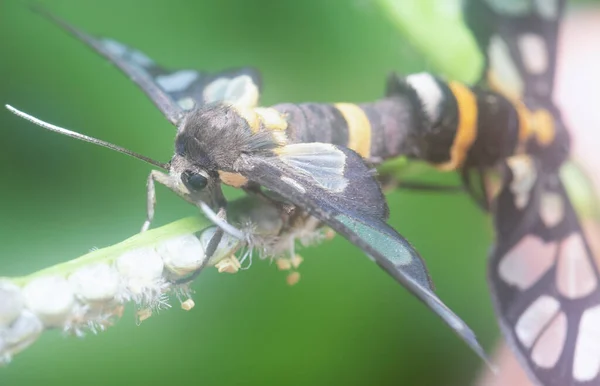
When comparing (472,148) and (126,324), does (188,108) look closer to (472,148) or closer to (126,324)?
(126,324)

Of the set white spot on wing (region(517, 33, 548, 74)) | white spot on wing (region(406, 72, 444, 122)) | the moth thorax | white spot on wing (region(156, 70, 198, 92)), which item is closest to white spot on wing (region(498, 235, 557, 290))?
white spot on wing (region(406, 72, 444, 122))

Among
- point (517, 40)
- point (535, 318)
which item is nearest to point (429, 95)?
point (517, 40)

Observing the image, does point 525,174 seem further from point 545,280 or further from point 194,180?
point 194,180

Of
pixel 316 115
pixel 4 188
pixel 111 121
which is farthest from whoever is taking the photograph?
pixel 111 121

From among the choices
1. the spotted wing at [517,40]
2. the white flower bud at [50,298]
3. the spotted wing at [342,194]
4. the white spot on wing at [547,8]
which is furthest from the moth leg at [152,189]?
the white spot on wing at [547,8]

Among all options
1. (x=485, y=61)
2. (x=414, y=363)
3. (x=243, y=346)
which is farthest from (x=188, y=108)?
Answer: (x=414, y=363)
